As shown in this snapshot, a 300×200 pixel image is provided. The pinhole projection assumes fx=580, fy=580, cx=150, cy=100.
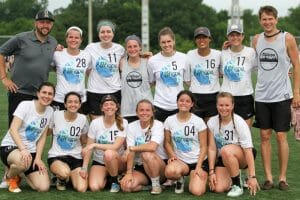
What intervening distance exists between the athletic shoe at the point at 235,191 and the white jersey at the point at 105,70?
1.86 m

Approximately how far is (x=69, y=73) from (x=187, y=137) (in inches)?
62.3

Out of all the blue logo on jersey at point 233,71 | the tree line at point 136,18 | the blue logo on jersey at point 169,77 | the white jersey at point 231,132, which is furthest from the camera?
the tree line at point 136,18

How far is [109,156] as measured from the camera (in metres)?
6.21

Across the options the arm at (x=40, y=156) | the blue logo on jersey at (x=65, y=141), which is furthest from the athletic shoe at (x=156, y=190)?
the arm at (x=40, y=156)

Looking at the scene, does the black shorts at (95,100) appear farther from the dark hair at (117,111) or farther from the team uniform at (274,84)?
the team uniform at (274,84)

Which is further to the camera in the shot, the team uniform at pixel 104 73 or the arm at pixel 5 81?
the team uniform at pixel 104 73

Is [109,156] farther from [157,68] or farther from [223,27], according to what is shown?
[223,27]

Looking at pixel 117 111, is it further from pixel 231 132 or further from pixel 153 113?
pixel 231 132

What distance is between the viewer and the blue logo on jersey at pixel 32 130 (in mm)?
6383

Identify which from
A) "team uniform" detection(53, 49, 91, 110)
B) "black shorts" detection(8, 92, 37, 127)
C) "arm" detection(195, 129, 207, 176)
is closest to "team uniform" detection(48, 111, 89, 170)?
"team uniform" detection(53, 49, 91, 110)

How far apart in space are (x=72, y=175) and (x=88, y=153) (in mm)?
320

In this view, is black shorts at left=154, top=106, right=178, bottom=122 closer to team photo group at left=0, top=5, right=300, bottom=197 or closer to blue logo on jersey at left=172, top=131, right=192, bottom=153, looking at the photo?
team photo group at left=0, top=5, right=300, bottom=197

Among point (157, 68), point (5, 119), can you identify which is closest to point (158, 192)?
point (157, 68)

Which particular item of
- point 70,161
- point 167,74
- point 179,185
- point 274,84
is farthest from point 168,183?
point 274,84
